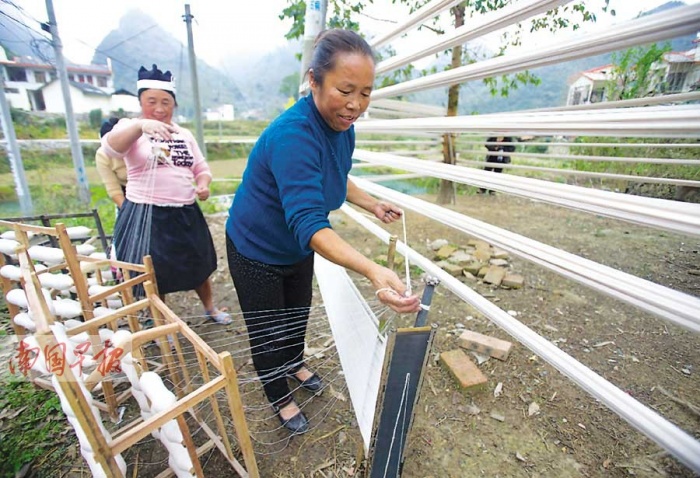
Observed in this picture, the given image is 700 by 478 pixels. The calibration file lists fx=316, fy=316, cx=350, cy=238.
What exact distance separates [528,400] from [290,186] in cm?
179

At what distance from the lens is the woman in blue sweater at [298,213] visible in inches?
38.8

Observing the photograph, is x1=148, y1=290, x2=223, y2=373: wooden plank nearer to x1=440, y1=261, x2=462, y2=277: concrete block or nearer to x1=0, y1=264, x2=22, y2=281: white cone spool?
x1=0, y1=264, x2=22, y2=281: white cone spool

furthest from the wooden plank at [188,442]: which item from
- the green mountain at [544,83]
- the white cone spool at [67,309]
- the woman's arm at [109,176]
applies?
the woman's arm at [109,176]

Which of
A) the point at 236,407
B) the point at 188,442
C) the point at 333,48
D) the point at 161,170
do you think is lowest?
the point at 188,442

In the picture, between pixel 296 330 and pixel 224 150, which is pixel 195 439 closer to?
pixel 296 330

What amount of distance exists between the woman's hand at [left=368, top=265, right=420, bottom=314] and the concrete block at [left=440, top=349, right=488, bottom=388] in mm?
1219

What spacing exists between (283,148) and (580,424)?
200cm

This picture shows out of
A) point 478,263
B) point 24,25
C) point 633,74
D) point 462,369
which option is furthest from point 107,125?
point 633,74

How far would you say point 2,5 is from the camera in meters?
1.47

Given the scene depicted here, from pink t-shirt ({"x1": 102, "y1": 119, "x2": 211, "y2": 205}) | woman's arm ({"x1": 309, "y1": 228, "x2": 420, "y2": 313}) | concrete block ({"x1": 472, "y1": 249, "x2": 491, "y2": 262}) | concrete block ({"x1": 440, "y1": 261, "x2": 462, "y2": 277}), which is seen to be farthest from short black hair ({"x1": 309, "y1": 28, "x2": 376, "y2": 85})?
concrete block ({"x1": 472, "y1": 249, "x2": 491, "y2": 262})

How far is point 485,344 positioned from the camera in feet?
6.96

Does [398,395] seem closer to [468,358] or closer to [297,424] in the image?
[297,424]

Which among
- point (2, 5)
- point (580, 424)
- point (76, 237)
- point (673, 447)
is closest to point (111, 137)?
point (2, 5)

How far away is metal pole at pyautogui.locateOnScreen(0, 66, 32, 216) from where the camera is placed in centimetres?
307
